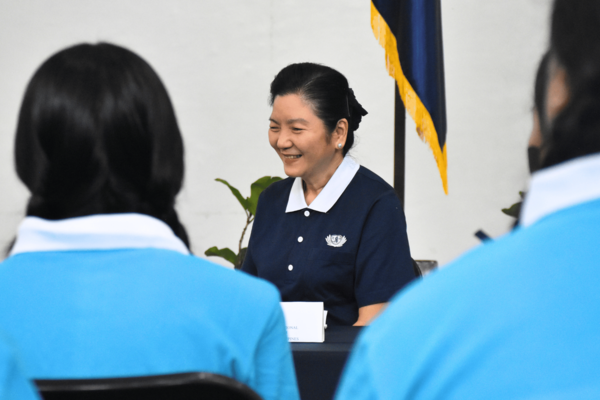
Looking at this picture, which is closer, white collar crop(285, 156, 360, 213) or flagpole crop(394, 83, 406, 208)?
white collar crop(285, 156, 360, 213)

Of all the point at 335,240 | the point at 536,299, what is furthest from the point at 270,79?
the point at 536,299

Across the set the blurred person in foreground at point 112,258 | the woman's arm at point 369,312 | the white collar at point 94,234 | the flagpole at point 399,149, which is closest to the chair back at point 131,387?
the blurred person in foreground at point 112,258

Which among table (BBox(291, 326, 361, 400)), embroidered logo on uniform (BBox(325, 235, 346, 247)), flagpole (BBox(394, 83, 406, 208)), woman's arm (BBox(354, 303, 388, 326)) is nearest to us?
table (BBox(291, 326, 361, 400))

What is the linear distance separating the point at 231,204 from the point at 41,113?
9.68 ft

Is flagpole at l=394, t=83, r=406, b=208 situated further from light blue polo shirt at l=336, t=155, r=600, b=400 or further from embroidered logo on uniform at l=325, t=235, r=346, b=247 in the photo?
light blue polo shirt at l=336, t=155, r=600, b=400

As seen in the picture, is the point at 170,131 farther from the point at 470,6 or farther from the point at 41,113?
the point at 470,6

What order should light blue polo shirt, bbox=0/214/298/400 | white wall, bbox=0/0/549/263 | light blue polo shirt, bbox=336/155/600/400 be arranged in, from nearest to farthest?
1. light blue polo shirt, bbox=336/155/600/400
2. light blue polo shirt, bbox=0/214/298/400
3. white wall, bbox=0/0/549/263

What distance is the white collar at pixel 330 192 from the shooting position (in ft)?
6.09

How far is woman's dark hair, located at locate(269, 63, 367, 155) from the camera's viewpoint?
190 centimetres

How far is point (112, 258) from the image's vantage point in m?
0.67

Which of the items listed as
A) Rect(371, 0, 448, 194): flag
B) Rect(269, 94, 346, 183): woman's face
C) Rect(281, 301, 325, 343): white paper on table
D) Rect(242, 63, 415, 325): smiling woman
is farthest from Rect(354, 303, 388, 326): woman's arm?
Rect(371, 0, 448, 194): flag

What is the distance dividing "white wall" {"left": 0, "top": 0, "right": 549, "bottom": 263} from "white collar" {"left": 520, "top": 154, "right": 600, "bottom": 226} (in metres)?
3.13

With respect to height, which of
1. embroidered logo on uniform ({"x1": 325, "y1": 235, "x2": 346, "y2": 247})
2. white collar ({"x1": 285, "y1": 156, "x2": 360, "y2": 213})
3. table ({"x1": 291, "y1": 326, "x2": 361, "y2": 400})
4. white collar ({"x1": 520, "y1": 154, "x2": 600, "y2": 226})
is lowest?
table ({"x1": 291, "y1": 326, "x2": 361, "y2": 400})

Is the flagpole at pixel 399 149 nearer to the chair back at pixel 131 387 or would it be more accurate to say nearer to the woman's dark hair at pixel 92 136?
the woman's dark hair at pixel 92 136
